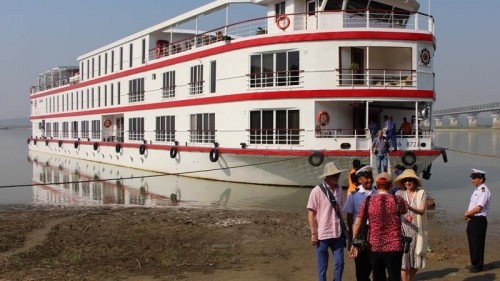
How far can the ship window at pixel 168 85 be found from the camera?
71.9ft

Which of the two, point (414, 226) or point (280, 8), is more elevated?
point (280, 8)

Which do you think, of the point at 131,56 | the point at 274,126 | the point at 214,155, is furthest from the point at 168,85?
the point at 274,126

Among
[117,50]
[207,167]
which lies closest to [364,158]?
[207,167]

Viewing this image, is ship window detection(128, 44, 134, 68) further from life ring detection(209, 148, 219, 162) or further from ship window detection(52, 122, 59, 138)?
ship window detection(52, 122, 59, 138)

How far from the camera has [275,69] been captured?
1666 centimetres

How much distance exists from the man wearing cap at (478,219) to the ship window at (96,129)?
1014 inches

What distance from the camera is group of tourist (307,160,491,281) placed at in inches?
187

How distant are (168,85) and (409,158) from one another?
1168cm

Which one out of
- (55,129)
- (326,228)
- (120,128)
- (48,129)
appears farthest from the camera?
(48,129)

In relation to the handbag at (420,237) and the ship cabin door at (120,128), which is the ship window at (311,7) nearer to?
the handbag at (420,237)

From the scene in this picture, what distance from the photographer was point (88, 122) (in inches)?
1231

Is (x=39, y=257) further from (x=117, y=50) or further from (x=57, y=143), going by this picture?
(x=57, y=143)

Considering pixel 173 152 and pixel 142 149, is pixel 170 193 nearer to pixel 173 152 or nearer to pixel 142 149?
pixel 173 152

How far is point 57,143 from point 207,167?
21504 mm
